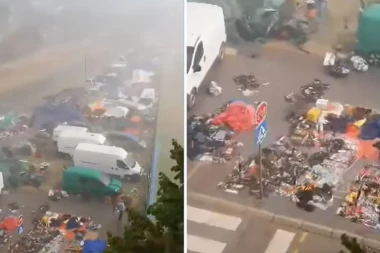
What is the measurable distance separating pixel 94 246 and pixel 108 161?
17 cm

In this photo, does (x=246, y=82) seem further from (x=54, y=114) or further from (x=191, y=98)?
(x=54, y=114)

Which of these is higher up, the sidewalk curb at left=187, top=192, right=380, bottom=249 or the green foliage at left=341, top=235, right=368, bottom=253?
the sidewalk curb at left=187, top=192, right=380, bottom=249

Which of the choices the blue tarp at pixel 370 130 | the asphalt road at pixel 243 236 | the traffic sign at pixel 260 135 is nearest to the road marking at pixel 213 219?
the asphalt road at pixel 243 236

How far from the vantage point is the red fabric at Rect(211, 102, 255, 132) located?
87cm

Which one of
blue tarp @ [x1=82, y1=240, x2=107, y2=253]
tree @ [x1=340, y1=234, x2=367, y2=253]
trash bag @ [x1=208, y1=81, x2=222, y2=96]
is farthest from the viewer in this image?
blue tarp @ [x1=82, y1=240, x2=107, y2=253]

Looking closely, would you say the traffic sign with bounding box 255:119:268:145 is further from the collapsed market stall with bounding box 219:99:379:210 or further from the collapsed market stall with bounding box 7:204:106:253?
the collapsed market stall with bounding box 7:204:106:253

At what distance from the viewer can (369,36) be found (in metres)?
0.89

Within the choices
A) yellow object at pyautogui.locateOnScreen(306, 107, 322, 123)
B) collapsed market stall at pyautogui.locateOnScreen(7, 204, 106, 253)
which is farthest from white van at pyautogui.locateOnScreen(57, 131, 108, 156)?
yellow object at pyautogui.locateOnScreen(306, 107, 322, 123)

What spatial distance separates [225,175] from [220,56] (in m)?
0.20

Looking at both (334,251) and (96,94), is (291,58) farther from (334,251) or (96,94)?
→ (96,94)

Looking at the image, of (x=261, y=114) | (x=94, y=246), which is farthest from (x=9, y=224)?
(x=261, y=114)

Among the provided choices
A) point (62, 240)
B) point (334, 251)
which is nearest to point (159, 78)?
point (62, 240)

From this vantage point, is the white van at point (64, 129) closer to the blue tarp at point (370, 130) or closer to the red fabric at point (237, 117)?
the red fabric at point (237, 117)

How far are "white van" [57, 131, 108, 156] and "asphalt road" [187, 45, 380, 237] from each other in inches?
12.7
